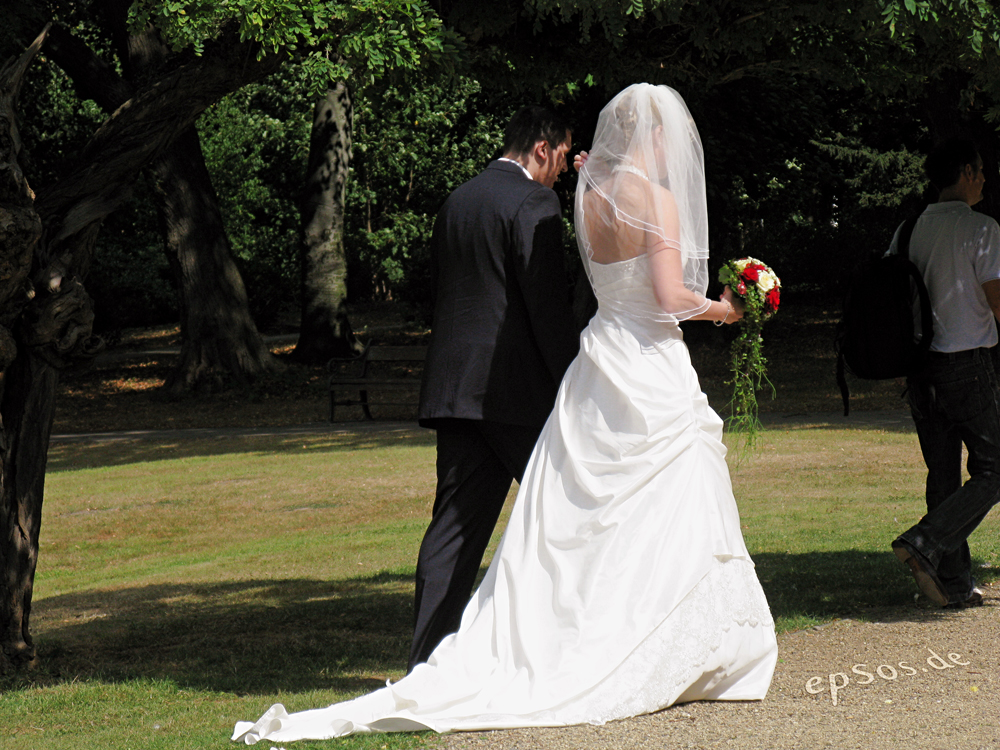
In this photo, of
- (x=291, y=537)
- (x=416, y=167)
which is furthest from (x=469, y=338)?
(x=416, y=167)

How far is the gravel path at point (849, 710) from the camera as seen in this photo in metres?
3.59

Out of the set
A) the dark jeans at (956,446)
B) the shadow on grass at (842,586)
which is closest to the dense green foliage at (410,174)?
the shadow on grass at (842,586)

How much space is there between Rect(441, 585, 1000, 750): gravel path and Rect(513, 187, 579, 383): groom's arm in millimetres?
1404

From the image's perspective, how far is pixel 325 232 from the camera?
24781 mm

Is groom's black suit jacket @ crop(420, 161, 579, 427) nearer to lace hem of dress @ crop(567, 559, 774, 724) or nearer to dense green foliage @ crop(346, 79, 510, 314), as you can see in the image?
lace hem of dress @ crop(567, 559, 774, 724)

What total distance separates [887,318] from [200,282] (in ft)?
60.2

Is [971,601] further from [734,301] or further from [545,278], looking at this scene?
[545,278]

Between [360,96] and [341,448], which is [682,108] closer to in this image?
[360,96]

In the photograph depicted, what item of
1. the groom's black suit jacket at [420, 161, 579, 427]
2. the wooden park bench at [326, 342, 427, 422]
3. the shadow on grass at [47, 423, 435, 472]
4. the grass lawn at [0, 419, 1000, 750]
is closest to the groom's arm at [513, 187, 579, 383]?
the groom's black suit jacket at [420, 161, 579, 427]

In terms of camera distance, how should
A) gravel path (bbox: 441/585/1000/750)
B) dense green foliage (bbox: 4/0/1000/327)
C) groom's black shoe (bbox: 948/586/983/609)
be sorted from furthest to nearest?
1. groom's black shoe (bbox: 948/586/983/609)
2. dense green foliage (bbox: 4/0/1000/327)
3. gravel path (bbox: 441/585/1000/750)

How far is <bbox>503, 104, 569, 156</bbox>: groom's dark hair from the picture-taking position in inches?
176

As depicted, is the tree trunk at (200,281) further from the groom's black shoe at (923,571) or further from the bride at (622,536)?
the bride at (622,536)

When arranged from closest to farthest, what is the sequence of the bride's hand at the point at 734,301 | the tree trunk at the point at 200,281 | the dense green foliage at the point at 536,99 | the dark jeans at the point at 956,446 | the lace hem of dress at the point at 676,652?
1. the lace hem of dress at the point at 676,652
2. the bride's hand at the point at 734,301
3. the dense green foliage at the point at 536,99
4. the dark jeans at the point at 956,446
5. the tree trunk at the point at 200,281

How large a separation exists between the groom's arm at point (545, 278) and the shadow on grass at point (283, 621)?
1.75 meters
